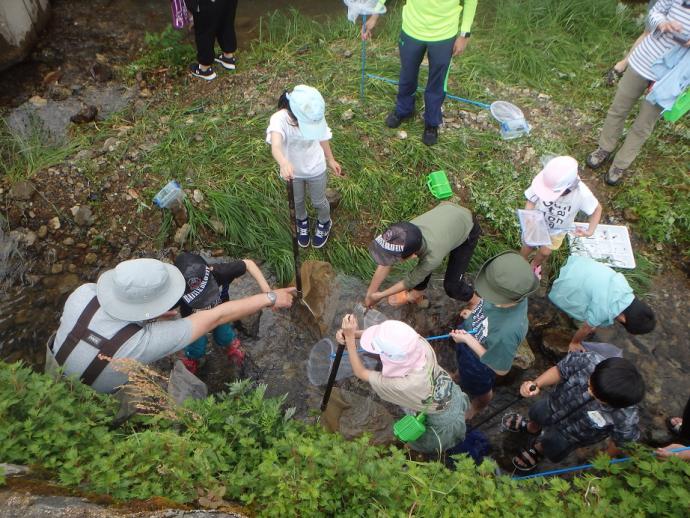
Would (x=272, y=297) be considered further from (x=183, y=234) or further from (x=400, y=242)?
(x=183, y=234)

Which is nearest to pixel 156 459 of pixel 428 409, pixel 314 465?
pixel 314 465

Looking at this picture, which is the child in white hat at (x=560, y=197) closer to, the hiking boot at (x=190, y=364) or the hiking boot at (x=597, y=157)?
the hiking boot at (x=597, y=157)

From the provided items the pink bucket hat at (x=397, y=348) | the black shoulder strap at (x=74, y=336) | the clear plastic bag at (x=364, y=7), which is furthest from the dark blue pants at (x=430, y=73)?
the black shoulder strap at (x=74, y=336)

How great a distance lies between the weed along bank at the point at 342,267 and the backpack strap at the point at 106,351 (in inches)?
0.4

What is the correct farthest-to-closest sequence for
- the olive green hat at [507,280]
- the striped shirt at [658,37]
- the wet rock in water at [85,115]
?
the wet rock in water at [85,115] < the striped shirt at [658,37] < the olive green hat at [507,280]

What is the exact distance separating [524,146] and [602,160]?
762 millimetres

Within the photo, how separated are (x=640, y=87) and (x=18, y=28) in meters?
6.54

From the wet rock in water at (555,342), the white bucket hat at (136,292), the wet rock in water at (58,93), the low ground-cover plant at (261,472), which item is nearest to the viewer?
the low ground-cover plant at (261,472)

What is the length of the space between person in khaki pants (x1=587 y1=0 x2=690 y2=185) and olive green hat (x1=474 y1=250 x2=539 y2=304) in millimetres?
2375

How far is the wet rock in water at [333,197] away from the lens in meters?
4.43

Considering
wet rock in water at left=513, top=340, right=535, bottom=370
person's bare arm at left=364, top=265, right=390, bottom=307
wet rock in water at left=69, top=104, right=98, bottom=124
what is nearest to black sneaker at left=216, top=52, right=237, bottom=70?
wet rock in water at left=69, top=104, right=98, bottom=124

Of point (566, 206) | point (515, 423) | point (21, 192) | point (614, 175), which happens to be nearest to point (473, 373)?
point (515, 423)

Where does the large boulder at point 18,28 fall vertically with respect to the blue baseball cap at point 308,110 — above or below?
below

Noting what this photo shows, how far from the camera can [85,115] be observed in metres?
4.93
